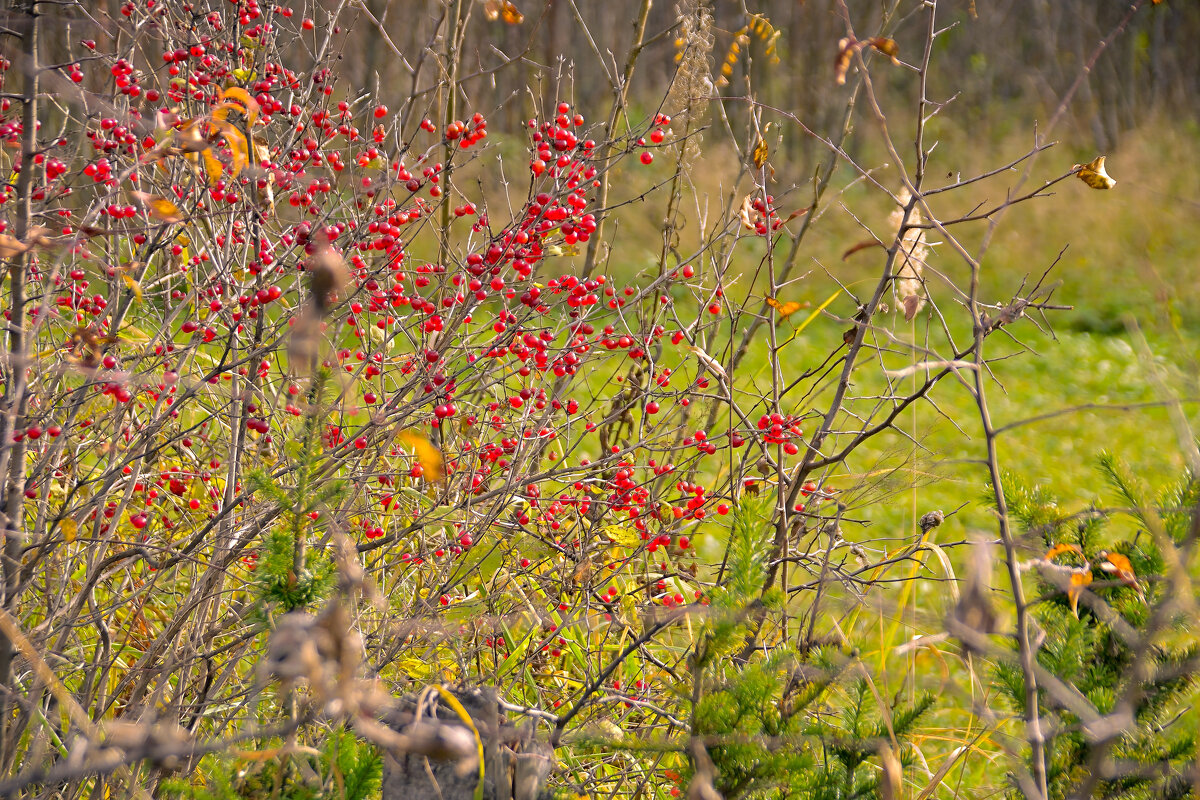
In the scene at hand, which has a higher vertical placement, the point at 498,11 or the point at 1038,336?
the point at 498,11

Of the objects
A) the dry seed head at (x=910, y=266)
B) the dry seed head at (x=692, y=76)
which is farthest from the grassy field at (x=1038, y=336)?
the dry seed head at (x=692, y=76)

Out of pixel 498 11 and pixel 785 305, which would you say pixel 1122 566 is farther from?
pixel 498 11

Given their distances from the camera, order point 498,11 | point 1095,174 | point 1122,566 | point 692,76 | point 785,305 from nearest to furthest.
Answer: point 1122,566
point 1095,174
point 785,305
point 498,11
point 692,76

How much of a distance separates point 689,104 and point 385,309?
3.47ft

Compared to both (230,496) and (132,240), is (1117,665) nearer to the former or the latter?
(230,496)

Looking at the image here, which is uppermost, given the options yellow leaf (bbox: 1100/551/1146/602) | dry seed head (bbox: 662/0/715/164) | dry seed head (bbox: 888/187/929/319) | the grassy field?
dry seed head (bbox: 662/0/715/164)

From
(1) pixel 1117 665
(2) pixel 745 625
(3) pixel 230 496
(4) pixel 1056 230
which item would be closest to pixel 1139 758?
(1) pixel 1117 665

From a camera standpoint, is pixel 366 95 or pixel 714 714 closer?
pixel 714 714

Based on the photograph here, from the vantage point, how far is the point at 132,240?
2.41 m

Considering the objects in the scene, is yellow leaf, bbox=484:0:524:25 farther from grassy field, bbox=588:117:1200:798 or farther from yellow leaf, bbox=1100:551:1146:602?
yellow leaf, bbox=1100:551:1146:602

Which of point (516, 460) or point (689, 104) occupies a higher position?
point (689, 104)

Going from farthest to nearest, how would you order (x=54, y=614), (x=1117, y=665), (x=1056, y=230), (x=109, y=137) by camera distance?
(x=1056, y=230) < (x=109, y=137) < (x=54, y=614) < (x=1117, y=665)

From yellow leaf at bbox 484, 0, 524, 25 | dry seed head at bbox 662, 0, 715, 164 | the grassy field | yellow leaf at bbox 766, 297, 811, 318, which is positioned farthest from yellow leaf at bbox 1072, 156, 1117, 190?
yellow leaf at bbox 484, 0, 524, 25

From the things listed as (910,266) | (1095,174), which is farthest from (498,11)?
(1095,174)
